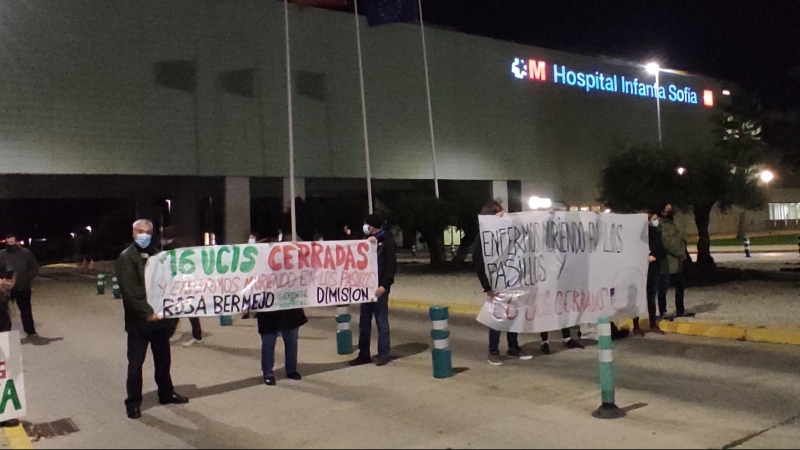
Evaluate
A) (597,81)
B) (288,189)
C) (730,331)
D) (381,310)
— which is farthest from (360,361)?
(597,81)

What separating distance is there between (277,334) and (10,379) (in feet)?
9.52

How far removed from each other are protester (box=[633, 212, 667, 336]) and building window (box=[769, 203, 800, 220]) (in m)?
59.6

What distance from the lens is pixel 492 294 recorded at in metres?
9.31

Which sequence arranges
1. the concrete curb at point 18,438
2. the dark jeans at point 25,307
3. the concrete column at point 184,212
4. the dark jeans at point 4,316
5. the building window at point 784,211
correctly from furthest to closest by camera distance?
the building window at point 784,211, the concrete column at point 184,212, the dark jeans at point 25,307, the dark jeans at point 4,316, the concrete curb at point 18,438

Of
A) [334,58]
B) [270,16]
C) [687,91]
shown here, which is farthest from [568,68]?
[270,16]

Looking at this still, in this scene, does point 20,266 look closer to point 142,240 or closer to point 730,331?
point 142,240

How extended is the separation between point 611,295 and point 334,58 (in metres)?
32.1

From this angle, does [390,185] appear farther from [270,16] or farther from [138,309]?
[138,309]

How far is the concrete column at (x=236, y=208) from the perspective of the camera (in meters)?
37.3

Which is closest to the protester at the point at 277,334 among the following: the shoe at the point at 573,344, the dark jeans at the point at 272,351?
the dark jeans at the point at 272,351

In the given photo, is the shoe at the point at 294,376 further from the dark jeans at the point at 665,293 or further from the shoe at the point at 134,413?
the dark jeans at the point at 665,293

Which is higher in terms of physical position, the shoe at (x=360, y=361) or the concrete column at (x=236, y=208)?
the concrete column at (x=236, y=208)

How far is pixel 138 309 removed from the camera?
24.4 feet

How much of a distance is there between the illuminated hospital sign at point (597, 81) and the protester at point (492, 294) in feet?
128
